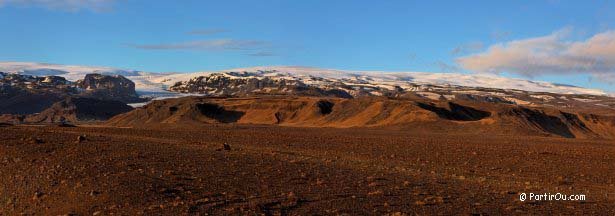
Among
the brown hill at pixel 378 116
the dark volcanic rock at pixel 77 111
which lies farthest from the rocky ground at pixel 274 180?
the dark volcanic rock at pixel 77 111

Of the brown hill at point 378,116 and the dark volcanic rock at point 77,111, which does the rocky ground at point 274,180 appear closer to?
the brown hill at point 378,116

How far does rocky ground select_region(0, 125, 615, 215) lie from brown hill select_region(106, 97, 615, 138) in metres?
42.8

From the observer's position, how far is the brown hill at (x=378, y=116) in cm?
7562

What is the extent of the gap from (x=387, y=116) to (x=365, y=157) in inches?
2127

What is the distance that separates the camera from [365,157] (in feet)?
97.3

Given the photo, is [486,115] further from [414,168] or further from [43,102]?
[43,102]

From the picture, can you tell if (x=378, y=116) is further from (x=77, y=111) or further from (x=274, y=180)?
(x=77, y=111)

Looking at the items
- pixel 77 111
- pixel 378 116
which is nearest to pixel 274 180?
pixel 378 116

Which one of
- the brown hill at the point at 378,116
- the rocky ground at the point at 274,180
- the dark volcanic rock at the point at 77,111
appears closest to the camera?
the rocky ground at the point at 274,180

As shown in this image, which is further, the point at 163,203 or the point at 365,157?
the point at 365,157

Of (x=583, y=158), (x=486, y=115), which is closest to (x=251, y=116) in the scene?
(x=486, y=115)

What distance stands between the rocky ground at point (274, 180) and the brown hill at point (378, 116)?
42760 millimetres

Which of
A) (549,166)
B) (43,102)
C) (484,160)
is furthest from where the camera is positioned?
(43,102)

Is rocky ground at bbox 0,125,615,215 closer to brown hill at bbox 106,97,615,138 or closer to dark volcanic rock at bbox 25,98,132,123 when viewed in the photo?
brown hill at bbox 106,97,615,138
